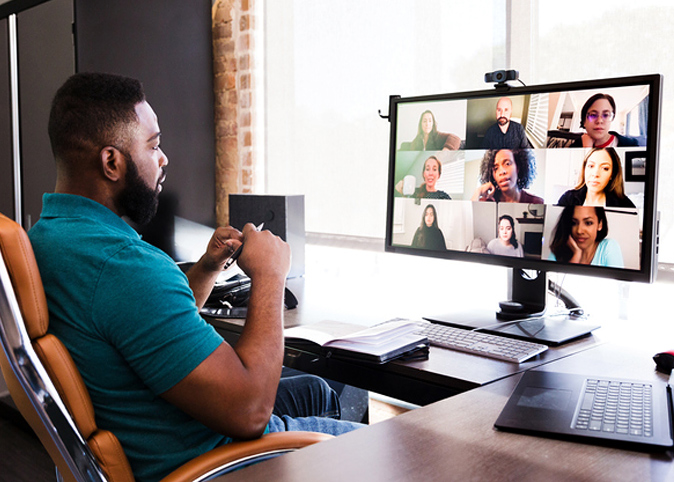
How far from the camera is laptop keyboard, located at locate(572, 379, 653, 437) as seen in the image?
3.19ft

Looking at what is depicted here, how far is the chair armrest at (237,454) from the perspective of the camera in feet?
3.54

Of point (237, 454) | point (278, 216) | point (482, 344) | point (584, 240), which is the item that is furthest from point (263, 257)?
point (278, 216)

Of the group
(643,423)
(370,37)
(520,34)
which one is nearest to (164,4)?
(370,37)

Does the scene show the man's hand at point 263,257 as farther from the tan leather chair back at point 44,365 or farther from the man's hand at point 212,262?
the tan leather chair back at point 44,365

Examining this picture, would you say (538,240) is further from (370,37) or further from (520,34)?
(370,37)

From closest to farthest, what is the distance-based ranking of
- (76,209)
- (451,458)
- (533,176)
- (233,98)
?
(451,458) < (76,209) < (533,176) < (233,98)

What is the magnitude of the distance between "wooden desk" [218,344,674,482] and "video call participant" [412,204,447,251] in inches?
31.4

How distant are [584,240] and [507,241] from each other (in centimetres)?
20

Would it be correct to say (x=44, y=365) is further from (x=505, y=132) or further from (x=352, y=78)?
(x=352, y=78)

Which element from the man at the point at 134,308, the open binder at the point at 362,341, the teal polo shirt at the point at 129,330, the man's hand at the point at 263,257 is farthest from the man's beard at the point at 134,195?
the open binder at the point at 362,341

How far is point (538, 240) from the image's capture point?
1637 millimetres

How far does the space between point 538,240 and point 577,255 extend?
0.10 meters

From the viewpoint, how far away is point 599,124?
1.51 meters

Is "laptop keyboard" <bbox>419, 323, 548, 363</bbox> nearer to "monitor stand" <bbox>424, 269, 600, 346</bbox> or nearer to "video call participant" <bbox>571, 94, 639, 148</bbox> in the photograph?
"monitor stand" <bbox>424, 269, 600, 346</bbox>
